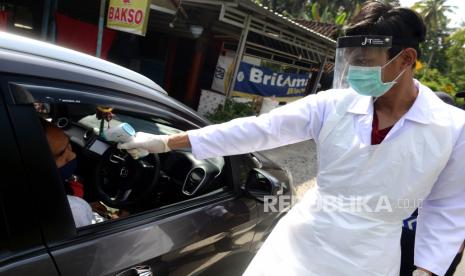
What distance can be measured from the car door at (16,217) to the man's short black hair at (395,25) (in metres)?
1.38

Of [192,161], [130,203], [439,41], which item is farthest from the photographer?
[439,41]

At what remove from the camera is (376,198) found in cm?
146

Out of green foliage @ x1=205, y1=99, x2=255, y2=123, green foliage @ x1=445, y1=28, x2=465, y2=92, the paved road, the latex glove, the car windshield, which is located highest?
green foliage @ x1=445, y1=28, x2=465, y2=92

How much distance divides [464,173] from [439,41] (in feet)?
189

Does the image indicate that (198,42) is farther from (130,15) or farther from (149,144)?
(149,144)

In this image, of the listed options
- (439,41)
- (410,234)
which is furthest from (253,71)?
(439,41)

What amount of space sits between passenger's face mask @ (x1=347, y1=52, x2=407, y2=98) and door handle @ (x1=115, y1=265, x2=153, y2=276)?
1.17 m

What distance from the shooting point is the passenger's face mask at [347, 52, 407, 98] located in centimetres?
157

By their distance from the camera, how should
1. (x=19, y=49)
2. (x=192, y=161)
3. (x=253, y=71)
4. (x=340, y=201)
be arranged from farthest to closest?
(x=253, y=71)
(x=192, y=161)
(x=340, y=201)
(x=19, y=49)

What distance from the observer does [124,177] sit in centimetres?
209

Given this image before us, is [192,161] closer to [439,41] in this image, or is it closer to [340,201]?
[340,201]

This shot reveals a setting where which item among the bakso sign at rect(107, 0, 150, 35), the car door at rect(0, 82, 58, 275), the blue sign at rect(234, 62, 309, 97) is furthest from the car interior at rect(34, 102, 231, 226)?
the blue sign at rect(234, 62, 309, 97)

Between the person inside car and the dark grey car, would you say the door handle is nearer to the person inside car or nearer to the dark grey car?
the dark grey car

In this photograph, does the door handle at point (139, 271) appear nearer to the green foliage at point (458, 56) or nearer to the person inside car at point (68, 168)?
the person inside car at point (68, 168)
